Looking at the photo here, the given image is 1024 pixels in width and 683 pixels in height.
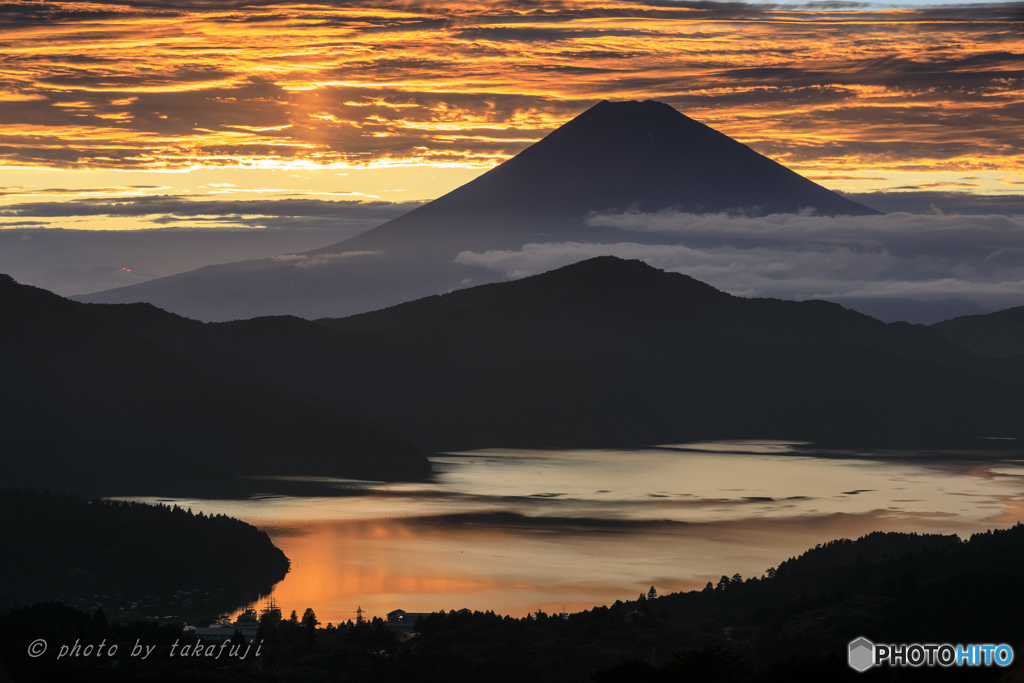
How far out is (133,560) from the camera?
121 meters

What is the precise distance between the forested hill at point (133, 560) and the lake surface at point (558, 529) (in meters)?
5.33

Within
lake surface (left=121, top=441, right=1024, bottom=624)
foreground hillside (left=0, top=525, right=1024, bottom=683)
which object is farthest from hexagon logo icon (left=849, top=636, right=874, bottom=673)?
lake surface (left=121, top=441, right=1024, bottom=624)

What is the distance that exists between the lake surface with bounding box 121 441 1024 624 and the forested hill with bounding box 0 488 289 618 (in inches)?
210

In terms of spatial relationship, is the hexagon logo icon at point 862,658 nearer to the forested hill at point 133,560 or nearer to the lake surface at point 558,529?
the lake surface at point 558,529

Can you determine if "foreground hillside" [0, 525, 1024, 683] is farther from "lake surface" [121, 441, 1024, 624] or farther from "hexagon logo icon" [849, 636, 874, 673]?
"hexagon logo icon" [849, 636, 874, 673]

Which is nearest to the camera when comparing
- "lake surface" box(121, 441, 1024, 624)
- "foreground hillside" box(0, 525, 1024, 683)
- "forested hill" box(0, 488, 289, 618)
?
"foreground hillside" box(0, 525, 1024, 683)

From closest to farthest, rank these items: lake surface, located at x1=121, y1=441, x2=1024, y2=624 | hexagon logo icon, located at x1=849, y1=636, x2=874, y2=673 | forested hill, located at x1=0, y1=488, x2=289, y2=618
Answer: hexagon logo icon, located at x1=849, y1=636, x2=874, y2=673 → lake surface, located at x1=121, y1=441, x2=1024, y2=624 → forested hill, located at x1=0, y1=488, x2=289, y2=618

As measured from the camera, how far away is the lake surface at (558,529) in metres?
108

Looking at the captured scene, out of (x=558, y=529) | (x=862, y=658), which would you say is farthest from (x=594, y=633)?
(x=558, y=529)

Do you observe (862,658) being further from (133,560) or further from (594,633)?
(133,560)

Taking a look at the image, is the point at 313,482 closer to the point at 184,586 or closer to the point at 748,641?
the point at 184,586

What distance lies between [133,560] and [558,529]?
48.5m

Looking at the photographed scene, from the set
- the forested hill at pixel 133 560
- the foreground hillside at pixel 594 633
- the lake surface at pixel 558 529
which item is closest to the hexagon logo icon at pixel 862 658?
the foreground hillside at pixel 594 633

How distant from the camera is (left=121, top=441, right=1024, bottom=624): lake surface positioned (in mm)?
108000
